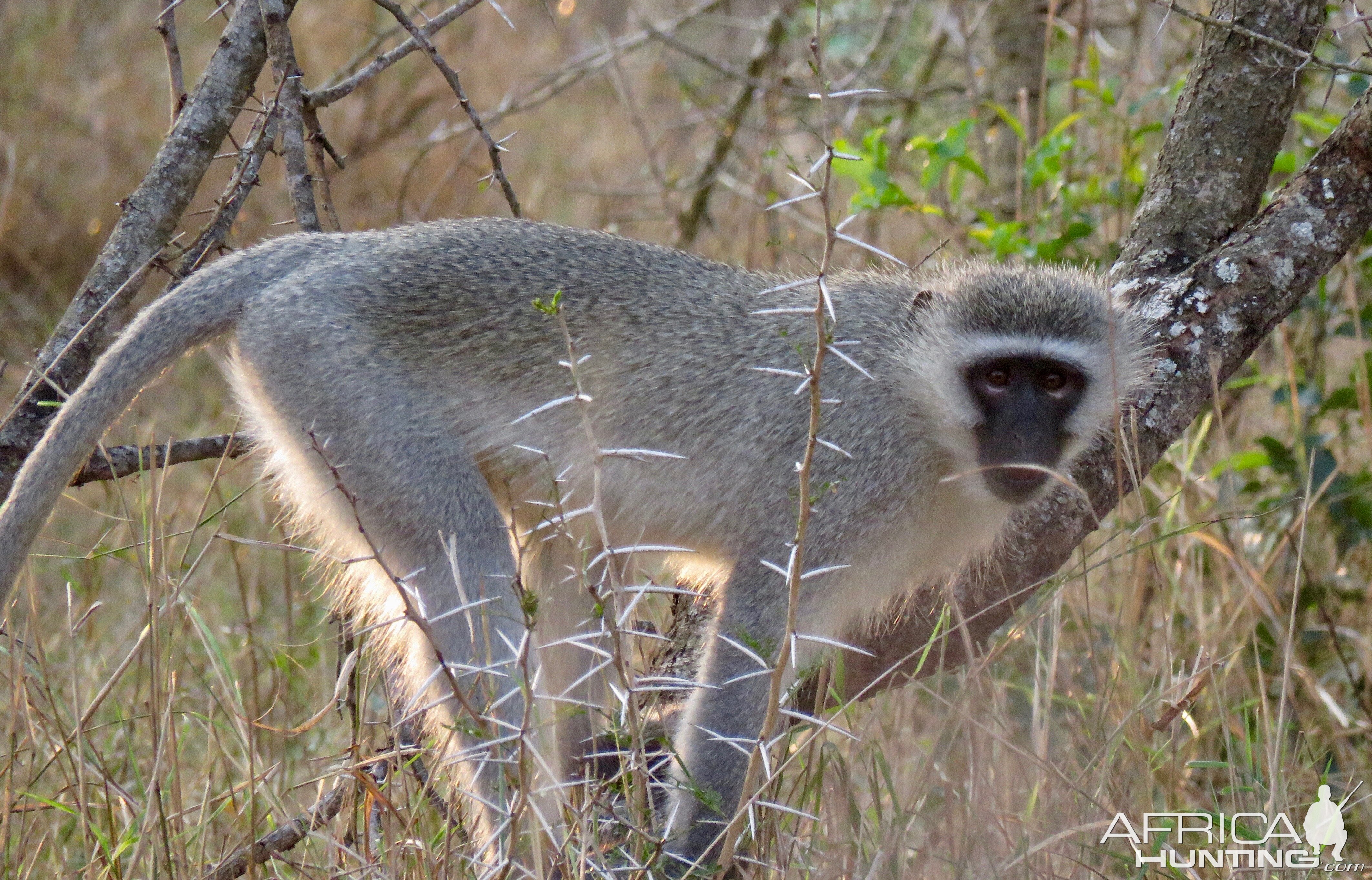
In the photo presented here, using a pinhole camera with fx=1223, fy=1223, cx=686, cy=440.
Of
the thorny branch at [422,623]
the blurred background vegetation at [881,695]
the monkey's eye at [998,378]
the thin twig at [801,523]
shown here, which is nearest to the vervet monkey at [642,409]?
the monkey's eye at [998,378]

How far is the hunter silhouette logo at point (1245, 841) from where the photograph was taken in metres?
2.39

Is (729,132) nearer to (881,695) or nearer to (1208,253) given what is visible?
(1208,253)

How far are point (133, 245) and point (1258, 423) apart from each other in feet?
16.4

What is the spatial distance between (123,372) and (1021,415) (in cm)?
205

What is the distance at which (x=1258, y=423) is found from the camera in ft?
19.1

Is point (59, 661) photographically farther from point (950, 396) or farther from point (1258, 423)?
point (1258, 423)

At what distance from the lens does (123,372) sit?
262 cm

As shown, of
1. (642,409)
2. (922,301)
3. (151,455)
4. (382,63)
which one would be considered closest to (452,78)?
(382,63)

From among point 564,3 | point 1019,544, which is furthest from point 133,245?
point 564,3

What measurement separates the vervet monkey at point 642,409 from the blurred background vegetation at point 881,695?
0.26 m

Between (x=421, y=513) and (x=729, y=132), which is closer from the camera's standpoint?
(x=421, y=513)

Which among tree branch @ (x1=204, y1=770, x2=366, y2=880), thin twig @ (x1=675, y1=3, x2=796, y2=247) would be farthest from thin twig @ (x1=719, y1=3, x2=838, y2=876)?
thin twig @ (x1=675, y1=3, x2=796, y2=247)

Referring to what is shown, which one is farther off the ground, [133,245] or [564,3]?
[564,3]

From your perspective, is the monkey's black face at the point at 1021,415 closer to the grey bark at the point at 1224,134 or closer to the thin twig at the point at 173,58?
the grey bark at the point at 1224,134
